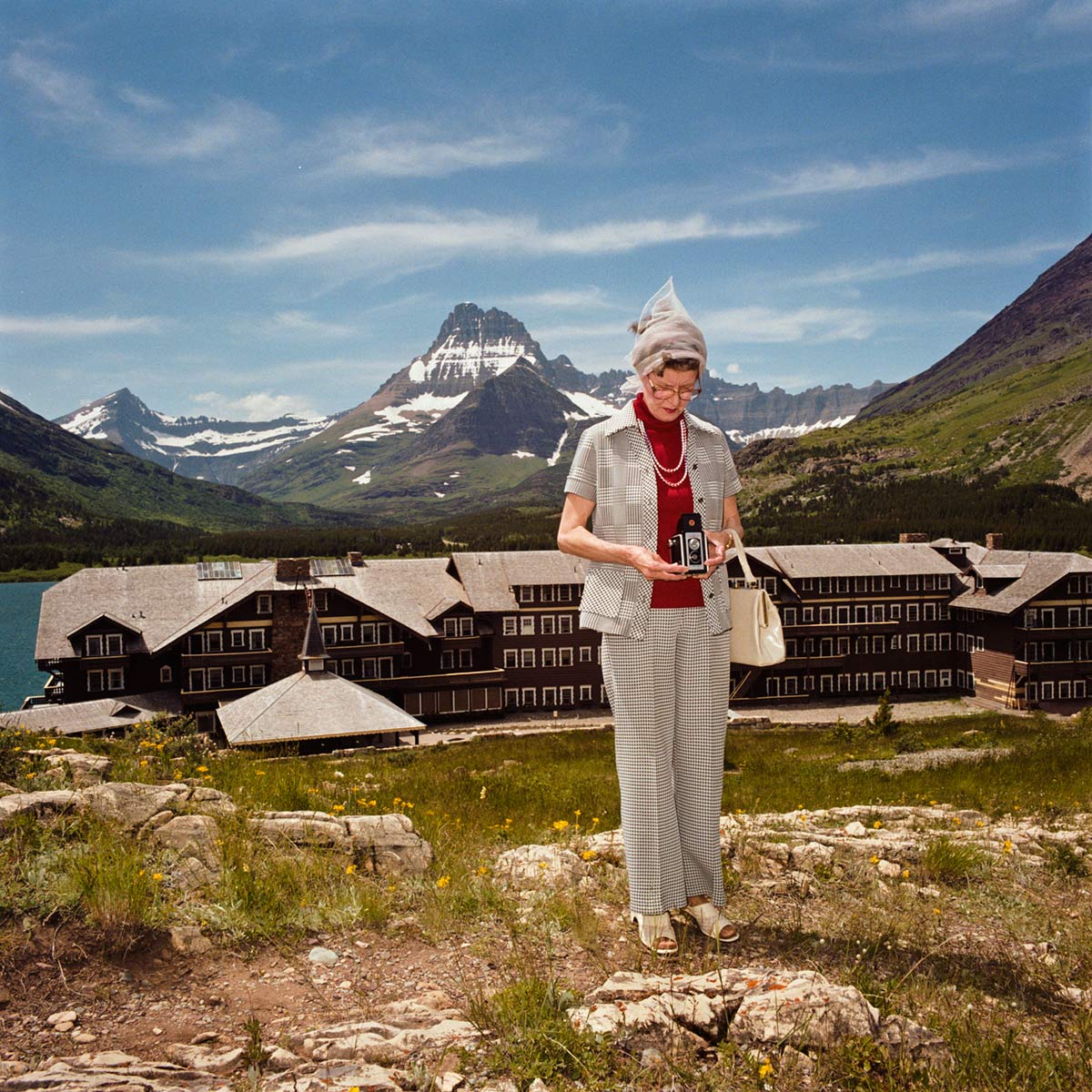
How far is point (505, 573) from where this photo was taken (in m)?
59.2

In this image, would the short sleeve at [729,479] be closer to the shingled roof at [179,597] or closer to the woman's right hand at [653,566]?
the woman's right hand at [653,566]

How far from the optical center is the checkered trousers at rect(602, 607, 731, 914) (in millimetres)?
5477

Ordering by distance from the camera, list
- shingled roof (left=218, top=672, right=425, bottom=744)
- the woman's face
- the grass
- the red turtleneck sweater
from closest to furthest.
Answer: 1. the grass
2. the red turtleneck sweater
3. the woman's face
4. shingled roof (left=218, top=672, right=425, bottom=744)

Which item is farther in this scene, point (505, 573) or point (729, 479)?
point (505, 573)

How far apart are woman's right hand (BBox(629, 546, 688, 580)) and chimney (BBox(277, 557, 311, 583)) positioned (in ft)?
162

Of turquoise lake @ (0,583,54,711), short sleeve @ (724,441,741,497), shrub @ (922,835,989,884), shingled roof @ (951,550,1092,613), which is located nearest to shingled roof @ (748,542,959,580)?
shingled roof @ (951,550,1092,613)

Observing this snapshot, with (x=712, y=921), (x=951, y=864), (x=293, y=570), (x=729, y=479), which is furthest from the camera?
(x=293, y=570)

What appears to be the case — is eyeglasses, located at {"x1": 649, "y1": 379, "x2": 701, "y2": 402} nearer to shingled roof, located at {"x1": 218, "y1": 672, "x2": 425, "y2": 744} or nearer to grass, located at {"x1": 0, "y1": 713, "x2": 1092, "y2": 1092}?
grass, located at {"x1": 0, "y1": 713, "x2": 1092, "y2": 1092}

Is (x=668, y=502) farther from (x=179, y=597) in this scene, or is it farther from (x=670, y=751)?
(x=179, y=597)

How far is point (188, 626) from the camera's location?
4866cm

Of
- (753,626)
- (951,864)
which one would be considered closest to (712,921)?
(753,626)

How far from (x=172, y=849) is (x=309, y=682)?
29211 mm

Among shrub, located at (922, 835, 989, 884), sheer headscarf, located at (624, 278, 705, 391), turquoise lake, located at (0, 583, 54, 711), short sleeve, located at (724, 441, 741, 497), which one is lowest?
turquoise lake, located at (0, 583, 54, 711)

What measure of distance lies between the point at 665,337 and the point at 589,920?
4244 millimetres
